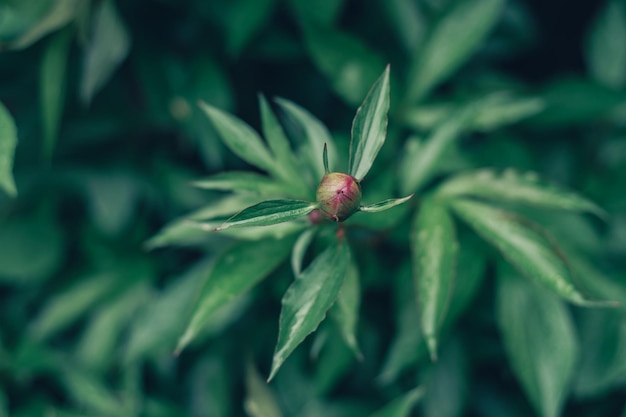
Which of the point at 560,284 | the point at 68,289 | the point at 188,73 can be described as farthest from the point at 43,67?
the point at 560,284

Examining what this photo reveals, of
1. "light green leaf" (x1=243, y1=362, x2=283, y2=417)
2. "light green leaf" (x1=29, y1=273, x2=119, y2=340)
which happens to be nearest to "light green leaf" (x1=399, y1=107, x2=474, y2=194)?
"light green leaf" (x1=243, y1=362, x2=283, y2=417)

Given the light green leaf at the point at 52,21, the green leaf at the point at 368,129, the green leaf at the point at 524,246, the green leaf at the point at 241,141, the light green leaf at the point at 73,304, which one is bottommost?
the light green leaf at the point at 73,304

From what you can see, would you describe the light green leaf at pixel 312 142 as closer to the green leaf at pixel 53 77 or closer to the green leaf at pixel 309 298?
the green leaf at pixel 309 298

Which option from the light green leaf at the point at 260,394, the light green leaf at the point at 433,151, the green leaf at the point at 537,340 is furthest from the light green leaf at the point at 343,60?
the light green leaf at the point at 260,394

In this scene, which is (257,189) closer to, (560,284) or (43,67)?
(560,284)

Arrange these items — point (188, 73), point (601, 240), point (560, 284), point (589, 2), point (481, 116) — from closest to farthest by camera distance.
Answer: point (560, 284) < point (481, 116) < point (601, 240) < point (188, 73) < point (589, 2)

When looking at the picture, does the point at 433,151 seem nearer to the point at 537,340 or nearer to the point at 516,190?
the point at 516,190

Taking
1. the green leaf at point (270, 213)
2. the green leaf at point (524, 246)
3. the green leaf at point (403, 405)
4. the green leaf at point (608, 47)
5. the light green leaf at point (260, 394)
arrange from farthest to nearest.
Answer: the green leaf at point (608, 47), the light green leaf at point (260, 394), the green leaf at point (403, 405), the green leaf at point (524, 246), the green leaf at point (270, 213)
